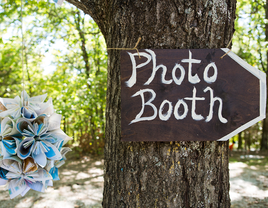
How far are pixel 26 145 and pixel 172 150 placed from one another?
780 millimetres

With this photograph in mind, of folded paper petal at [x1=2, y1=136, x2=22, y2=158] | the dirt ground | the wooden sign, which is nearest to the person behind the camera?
folded paper petal at [x1=2, y1=136, x2=22, y2=158]

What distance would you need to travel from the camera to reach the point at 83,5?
1.38 m

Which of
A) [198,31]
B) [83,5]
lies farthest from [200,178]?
[83,5]

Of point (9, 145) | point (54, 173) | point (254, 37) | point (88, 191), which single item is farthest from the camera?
point (254, 37)

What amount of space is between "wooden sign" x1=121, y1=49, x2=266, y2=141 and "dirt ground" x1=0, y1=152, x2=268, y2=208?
2.12 m

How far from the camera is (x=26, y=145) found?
3.47 ft

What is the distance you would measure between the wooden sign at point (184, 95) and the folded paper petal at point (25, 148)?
1.61 feet

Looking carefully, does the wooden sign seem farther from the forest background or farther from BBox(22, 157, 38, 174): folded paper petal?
the forest background

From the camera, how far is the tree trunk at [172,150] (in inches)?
44.5

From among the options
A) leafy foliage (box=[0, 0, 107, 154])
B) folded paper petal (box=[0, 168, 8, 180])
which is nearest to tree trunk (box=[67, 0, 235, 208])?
folded paper petal (box=[0, 168, 8, 180])

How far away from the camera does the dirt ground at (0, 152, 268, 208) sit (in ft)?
9.18

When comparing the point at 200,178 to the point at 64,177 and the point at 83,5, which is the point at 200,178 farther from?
the point at 64,177

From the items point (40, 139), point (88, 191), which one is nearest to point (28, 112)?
point (40, 139)

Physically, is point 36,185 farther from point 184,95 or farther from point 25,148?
point 184,95
